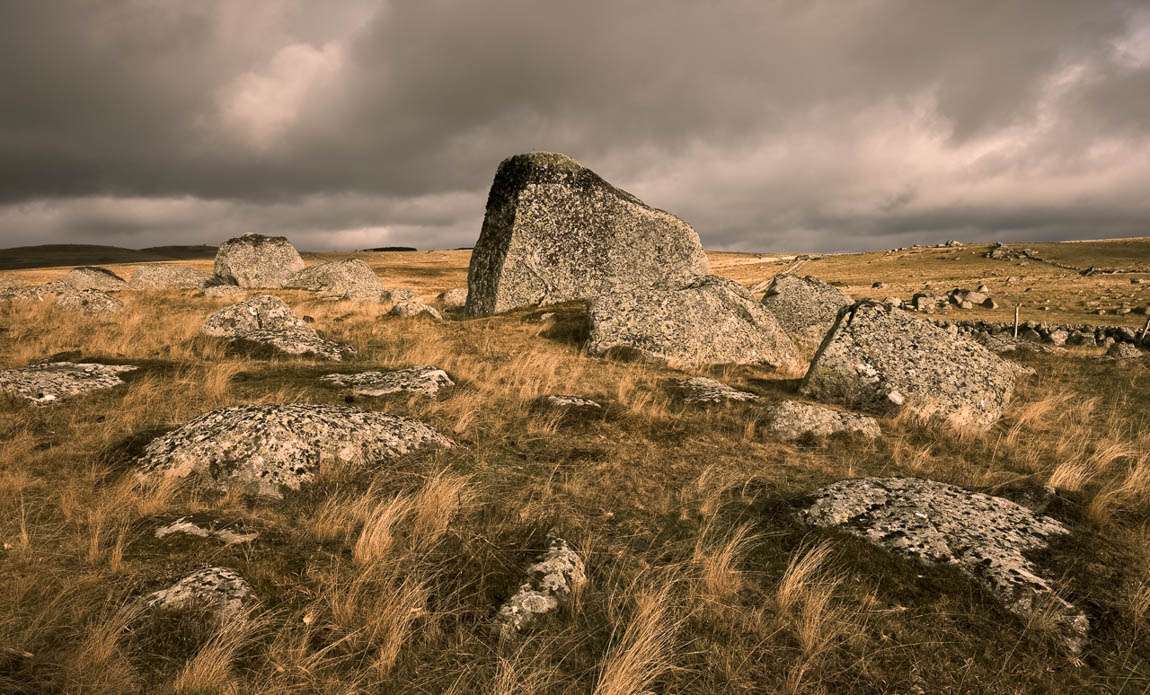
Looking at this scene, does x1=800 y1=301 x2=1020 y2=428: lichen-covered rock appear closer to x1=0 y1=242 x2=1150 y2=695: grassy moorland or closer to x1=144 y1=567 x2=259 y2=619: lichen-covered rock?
x1=0 y1=242 x2=1150 y2=695: grassy moorland

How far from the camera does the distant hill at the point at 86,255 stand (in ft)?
364

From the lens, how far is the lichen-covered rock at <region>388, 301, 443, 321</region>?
1852 centimetres

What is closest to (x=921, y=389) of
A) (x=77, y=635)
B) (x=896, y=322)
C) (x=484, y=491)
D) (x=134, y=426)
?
(x=896, y=322)

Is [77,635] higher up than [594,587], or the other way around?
[77,635]

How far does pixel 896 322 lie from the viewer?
431 inches

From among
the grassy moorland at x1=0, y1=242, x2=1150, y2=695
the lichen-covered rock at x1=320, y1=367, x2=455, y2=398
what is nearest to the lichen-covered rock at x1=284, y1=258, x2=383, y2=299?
the lichen-covered rock at x1=320, y1=367, x2=455, y2=398

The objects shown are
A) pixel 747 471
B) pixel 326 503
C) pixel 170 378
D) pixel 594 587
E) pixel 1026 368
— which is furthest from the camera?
pixel 1026 368

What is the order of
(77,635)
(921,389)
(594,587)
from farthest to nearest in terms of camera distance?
(921,389)
(594,587)
(77,635)

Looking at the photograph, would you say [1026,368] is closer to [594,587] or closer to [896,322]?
[896,322]

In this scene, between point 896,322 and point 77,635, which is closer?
point 77,635

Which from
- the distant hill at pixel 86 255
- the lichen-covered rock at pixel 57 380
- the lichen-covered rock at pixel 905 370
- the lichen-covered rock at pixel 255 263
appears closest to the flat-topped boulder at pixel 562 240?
the lichen-covered rock at pixel 905 370

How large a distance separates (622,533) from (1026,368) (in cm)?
1365

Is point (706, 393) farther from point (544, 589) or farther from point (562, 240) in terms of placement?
point (562, 240)

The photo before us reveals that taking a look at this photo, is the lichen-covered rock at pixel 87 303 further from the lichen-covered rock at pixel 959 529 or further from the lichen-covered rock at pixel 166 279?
the lichen-covered rock at pixel 959 529
